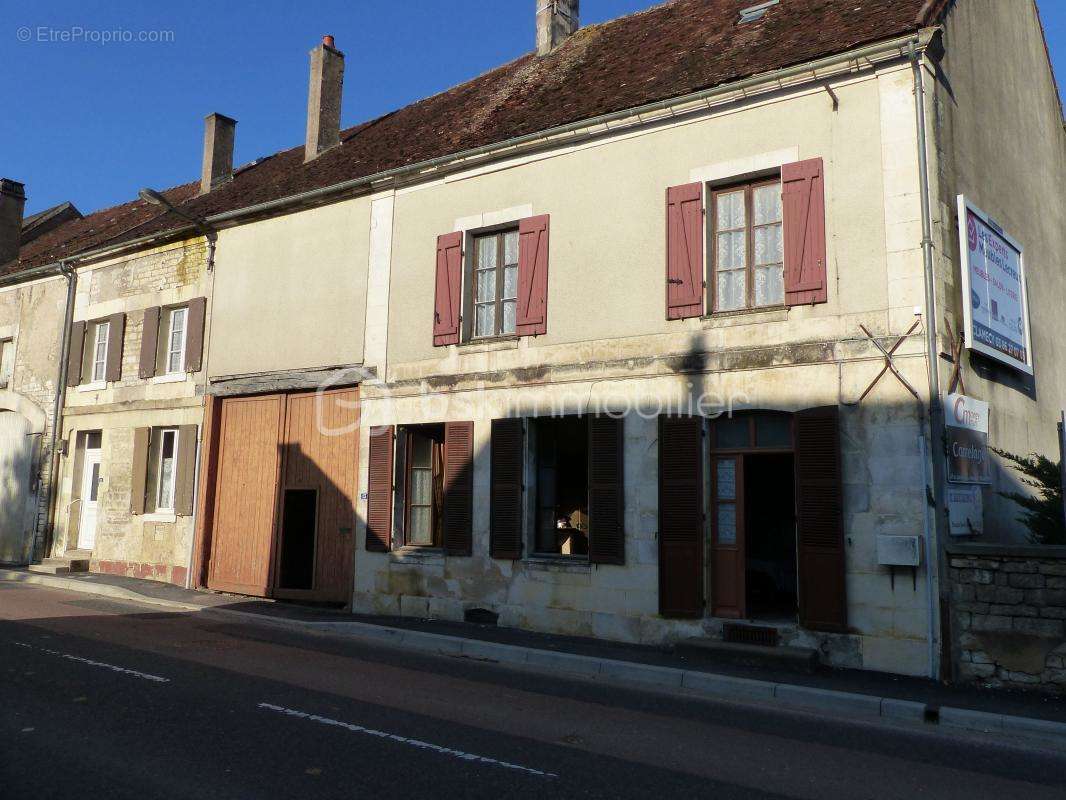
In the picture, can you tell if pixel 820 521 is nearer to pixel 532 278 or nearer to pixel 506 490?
pixel 506 490

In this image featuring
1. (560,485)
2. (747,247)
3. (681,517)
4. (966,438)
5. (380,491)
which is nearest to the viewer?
(966,438)

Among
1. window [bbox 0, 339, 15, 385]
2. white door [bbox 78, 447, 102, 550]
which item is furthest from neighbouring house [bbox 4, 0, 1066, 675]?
window [bbox 0, 339, 15, 385]

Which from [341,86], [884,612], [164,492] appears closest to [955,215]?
[884,612]

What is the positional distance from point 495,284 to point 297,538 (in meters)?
5.39

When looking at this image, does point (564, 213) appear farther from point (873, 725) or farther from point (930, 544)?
point (873, 725)

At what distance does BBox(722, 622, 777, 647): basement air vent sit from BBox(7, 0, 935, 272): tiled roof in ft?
20.2

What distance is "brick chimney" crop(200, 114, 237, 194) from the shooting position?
60.2 feet

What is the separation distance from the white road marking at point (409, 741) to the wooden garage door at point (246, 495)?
7884 mm

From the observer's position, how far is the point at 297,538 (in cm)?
1368

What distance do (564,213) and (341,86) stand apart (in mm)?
8202

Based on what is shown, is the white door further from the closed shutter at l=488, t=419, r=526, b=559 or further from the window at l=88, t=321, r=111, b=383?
the closed shutter at l=488, t=419, r=526, b=559

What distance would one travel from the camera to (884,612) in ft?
27.2

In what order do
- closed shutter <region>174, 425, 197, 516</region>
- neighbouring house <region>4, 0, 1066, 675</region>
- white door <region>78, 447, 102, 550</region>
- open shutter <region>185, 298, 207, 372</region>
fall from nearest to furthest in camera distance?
neighbouring house <region>4, 0, 1066, 675</region>
closed shutter <region>174, 425, 197, 516</region>
open shutter <region>185, 298, 207, 372</region>
white door <region>78, 447, 102, 550</region>

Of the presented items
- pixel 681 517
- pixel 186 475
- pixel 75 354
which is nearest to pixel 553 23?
pixel 681 517
